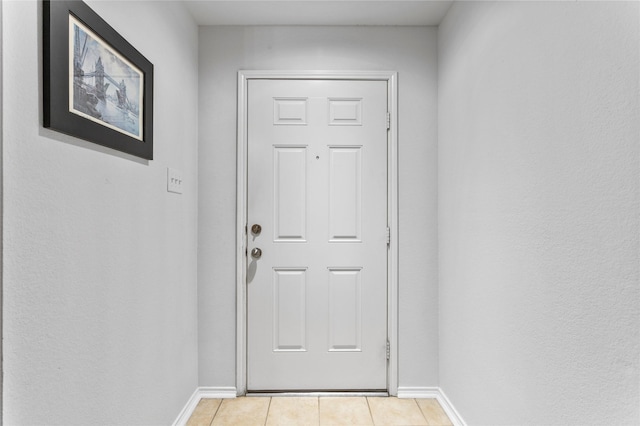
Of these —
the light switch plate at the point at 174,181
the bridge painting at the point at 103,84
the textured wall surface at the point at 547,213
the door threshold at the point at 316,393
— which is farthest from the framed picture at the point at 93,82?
the door threshold at the point at 316,393

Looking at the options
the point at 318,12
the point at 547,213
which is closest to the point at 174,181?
the point at 318,12

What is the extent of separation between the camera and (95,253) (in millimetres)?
1281

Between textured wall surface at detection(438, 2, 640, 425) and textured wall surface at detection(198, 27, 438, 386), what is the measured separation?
335mm

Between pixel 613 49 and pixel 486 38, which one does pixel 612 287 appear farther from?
pixel 486 38

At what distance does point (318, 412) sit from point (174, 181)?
1496 mm

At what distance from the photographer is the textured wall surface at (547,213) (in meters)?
0.97

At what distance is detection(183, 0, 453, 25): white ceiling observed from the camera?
214 cm

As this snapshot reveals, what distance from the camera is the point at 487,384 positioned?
66.6 inches

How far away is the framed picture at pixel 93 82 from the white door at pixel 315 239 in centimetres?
87

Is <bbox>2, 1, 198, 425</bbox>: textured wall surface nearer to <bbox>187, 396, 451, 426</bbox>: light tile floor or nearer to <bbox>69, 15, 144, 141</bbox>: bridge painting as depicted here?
<bbox>69, 15, 144, 141</bbox>: bridge painting

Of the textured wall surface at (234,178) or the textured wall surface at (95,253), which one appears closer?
the textured wall surface at (95,253)

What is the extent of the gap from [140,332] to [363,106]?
5.72 ft

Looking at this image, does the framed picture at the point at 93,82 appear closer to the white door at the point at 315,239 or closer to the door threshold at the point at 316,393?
the white door at the point at 315,239

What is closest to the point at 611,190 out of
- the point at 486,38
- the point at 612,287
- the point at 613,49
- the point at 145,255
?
the point at 612,287
